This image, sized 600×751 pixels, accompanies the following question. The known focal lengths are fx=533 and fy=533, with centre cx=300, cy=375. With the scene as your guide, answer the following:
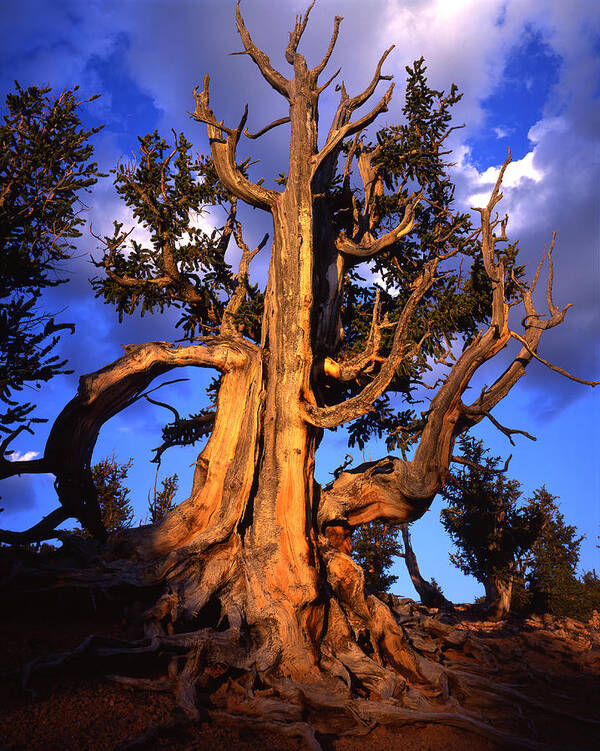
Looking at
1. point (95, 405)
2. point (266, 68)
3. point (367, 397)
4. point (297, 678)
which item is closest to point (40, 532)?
point (95, 405)

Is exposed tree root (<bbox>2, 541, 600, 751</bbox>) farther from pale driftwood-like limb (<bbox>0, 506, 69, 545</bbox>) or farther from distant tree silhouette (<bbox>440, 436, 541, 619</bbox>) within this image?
distant tree silhouette (<bbox>440, 436, 541, 619</bbox>)

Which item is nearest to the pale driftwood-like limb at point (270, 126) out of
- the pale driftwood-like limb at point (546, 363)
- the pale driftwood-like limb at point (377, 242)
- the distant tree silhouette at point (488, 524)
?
the pale driftwood-like limb at point (377, 242)

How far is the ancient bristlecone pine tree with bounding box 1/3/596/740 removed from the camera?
6492 mm

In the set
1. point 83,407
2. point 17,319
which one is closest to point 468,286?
point 83,407

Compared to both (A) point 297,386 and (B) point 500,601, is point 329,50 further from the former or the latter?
(B) point 500,601

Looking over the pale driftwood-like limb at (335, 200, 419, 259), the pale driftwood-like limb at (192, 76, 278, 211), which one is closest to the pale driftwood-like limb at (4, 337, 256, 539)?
the pale driftwood-like limb at (192, 76, 278, 211)

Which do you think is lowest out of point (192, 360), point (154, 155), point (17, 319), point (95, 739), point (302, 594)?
point (95, 739)

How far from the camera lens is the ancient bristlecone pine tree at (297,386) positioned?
21.3ft

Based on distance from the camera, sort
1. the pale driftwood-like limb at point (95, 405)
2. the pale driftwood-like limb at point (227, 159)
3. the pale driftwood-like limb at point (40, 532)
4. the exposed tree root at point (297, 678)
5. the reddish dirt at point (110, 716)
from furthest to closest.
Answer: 1. the pale driftwood-like limb at point (227, 159)
2. the pale driftwood-like limb at point (95, 405)
3. the pale driftwood-like limb at point (40, 532)
4. the exposed tree root at point (297, 678)
5. the reddish dirt at point (110, 716)

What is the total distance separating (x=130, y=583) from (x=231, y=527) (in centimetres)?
141

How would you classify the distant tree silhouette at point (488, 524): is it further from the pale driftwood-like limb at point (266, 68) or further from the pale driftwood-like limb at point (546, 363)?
the pale driftwood-like limb at point (266, 68)

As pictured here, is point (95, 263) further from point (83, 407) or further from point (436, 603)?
point (436, 603)

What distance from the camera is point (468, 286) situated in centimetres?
1065

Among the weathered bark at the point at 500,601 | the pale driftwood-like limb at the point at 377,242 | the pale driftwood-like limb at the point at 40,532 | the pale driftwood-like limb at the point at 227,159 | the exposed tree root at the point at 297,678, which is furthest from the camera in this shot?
the weathered bark at the point at 500,601
